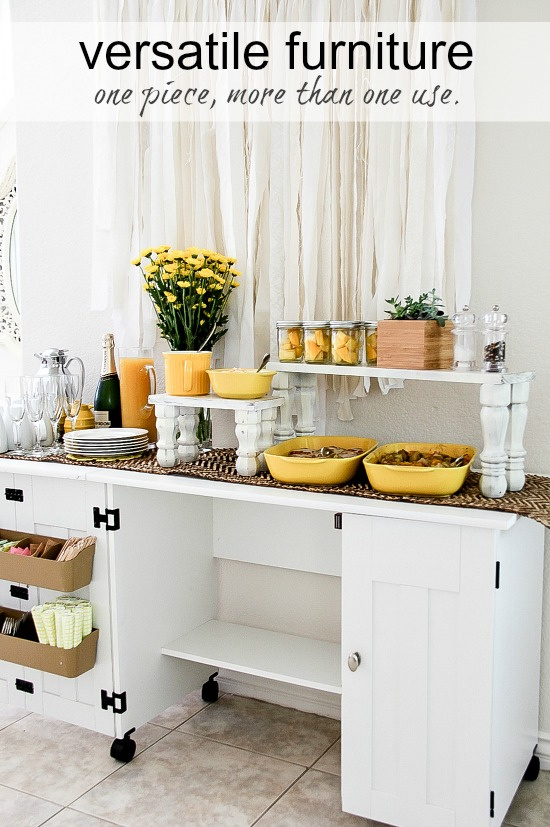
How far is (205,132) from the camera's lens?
2646 millimetres

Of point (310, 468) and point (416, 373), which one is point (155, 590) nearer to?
point (310, 468)

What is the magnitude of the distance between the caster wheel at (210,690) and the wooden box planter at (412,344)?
1303 mm

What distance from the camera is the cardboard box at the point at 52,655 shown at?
91.8 inches

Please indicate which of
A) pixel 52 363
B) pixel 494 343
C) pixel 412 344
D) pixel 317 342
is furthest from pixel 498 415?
pixel 52 363

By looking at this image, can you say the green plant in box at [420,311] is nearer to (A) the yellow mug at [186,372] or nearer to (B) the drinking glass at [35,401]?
(A) the yellow mug at [186,372]

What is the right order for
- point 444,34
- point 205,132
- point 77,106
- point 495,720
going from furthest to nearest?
point 77,106, point 205,132, point 444,34, point 495,720

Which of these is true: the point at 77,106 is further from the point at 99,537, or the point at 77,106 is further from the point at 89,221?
the point at 99,537

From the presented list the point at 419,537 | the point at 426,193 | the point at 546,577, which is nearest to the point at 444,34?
the point at 426,193

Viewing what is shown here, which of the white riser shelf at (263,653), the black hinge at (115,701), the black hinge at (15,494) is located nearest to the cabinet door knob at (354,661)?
the white riser shelf at (263,653)

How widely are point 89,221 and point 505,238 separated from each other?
1.49 m

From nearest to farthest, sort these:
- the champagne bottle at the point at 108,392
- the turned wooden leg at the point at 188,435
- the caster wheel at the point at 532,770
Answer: the caster wheel at the point at 532,770, the turned wooden leg at the point at 188,435, the champagne bottle at the point at 108,392

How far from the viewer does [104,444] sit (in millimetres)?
2508

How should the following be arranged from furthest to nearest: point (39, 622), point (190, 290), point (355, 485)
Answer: point (190, 290)
point (39, 622)
point (355, 485)

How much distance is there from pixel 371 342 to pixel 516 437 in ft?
1.52
